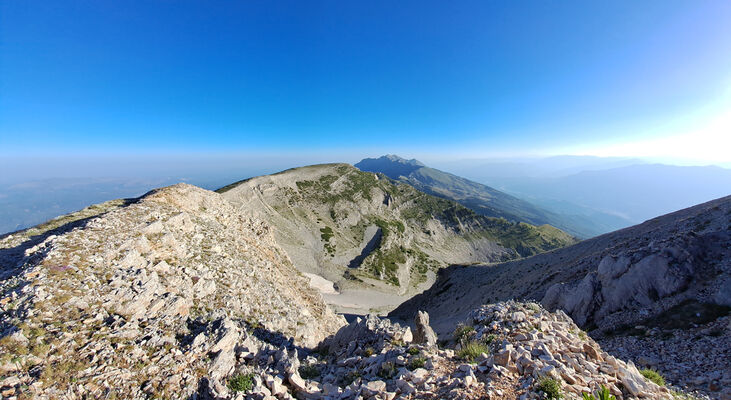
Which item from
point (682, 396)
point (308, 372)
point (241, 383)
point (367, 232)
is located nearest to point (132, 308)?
point (241, 383)

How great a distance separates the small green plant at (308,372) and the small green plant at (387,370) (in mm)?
3448

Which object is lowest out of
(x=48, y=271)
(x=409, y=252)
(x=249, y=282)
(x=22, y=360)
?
(x=409, y=252)

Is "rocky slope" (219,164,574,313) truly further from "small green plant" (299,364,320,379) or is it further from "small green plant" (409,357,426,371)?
"small green plant" (409,357,426,371)

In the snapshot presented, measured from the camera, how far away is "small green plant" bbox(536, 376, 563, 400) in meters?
6.80

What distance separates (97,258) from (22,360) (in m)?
7.59

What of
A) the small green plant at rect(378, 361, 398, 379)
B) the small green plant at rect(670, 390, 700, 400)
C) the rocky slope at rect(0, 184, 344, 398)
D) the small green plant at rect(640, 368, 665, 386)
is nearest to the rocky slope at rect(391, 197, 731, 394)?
the small green plant at rect(670, 390, 700, 400)

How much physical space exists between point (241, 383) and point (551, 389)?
33.3 ft

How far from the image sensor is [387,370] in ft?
31.0

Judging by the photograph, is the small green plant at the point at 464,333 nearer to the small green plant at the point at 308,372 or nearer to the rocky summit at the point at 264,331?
the rocky summit at the point at 264,331

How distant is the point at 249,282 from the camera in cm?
2105

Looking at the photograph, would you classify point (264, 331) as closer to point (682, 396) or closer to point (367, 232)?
point (682, 396)

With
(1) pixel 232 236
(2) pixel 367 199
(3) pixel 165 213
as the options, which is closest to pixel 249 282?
(1) pixel 232 236

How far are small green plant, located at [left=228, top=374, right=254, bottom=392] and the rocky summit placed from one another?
0.23ft

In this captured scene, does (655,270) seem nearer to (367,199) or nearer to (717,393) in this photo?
(717,393)
